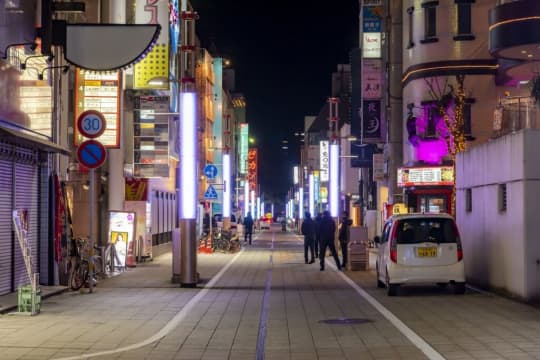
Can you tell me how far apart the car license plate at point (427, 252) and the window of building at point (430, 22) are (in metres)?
22.9

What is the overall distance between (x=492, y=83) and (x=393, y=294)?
22.6 metres

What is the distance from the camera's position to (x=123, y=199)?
31.8 meters

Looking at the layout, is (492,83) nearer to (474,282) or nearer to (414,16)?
(414,16)

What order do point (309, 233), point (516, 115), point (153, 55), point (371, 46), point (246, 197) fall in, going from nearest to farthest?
point (516, 115) → point (153, 55) → point (309, 233) → point (371, 46) → point (246, 197)

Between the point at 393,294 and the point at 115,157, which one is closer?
the point at 393,294

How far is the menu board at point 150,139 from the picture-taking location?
108 feet

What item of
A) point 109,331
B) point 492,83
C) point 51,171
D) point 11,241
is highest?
point 492,83

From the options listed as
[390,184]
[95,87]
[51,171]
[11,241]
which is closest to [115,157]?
[95,87]

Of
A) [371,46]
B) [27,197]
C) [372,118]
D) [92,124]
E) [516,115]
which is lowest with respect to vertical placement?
[27,197]

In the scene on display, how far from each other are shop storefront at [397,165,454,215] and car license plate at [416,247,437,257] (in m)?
20.3

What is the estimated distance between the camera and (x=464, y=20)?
3972cm

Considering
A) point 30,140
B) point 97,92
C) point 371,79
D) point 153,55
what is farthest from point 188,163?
point 371,79

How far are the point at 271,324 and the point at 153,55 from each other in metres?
19.9

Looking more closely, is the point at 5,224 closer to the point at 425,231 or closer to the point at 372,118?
the point at 425,231
